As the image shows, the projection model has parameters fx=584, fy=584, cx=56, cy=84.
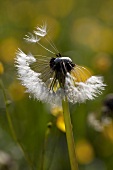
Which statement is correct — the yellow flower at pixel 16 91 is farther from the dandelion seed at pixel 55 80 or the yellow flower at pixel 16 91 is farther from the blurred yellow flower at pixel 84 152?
the dandelion seed at pixel 55 80

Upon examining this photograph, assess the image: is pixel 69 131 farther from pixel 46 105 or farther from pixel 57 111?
pixel 46 105

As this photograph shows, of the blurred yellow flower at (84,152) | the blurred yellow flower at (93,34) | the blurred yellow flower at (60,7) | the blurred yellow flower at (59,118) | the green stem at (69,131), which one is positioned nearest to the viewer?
the green stem at (69,131)

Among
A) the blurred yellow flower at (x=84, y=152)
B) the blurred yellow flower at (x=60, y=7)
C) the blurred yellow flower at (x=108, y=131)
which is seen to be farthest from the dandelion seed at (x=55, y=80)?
the blurred yellow flower at (x=60, y=7)

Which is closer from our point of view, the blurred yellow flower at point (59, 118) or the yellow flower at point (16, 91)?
the blurred yellow flower at point (59, 118)

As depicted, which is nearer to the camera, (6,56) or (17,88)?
(17,88)

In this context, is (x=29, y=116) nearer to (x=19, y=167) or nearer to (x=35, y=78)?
(x=19, y=167)

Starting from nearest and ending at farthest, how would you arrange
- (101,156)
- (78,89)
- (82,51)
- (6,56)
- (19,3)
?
(78,89), (101,156), (6,56), (82,51), (19,3)

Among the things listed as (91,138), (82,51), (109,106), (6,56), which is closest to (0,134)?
(91,138)
